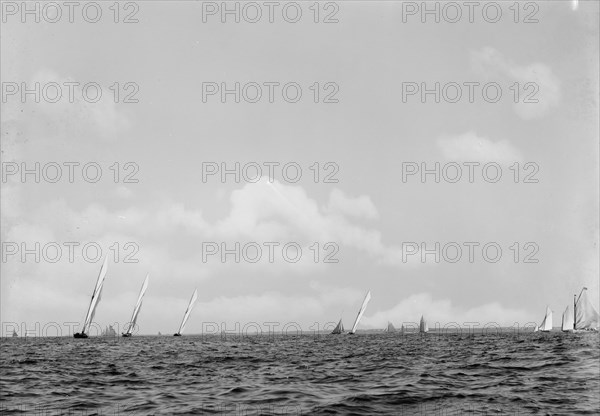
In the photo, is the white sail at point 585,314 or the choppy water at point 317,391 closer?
the choppy water at point 317,391

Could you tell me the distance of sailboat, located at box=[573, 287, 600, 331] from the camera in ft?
300

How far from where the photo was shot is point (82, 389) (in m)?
18.0

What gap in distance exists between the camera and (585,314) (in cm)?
9275

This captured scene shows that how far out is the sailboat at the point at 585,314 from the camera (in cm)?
9138

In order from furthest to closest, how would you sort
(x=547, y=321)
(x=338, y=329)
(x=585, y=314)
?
(x=338, y=329) < (x=547, y=321) < (x=585, y=314)

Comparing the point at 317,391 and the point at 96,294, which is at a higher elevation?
the point at 96,294

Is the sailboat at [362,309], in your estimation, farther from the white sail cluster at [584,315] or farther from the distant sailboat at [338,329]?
the white sail cluster at [584,315]

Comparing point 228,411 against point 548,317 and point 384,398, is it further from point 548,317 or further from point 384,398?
point 548,317

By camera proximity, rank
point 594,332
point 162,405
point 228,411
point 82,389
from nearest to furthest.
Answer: point 228,411
point 162,405
point 82,389
point 594,332

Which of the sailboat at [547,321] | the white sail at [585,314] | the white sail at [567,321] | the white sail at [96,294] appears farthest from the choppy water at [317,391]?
the sailboat at [547,321]

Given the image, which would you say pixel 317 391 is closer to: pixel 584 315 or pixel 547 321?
pixel 584 315

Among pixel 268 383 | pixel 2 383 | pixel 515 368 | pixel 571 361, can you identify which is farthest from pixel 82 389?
pixel 571 361

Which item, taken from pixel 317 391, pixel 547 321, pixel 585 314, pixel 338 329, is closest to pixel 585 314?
pixel 585 314

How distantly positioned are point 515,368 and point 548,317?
99985 millimetres
